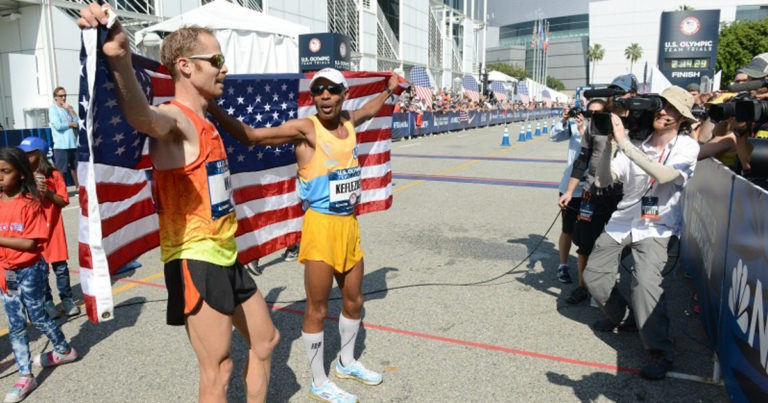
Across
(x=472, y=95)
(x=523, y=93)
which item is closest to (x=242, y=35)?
(x=472, y=95)

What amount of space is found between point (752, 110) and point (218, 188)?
10.1 feet

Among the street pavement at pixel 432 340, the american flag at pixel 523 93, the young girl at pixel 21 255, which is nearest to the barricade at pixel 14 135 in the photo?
the street pavement at pixel 432 340

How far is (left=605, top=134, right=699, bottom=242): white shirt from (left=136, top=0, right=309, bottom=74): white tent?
10.3 m

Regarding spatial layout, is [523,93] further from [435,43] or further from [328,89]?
[328,89]

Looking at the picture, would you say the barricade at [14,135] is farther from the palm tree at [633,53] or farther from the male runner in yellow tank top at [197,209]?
the palm tree at [633,53]

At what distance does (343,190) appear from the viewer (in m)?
3.30

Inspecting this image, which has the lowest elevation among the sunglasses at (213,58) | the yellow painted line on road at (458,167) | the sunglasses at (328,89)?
the yellow painted line on road at (458,167)

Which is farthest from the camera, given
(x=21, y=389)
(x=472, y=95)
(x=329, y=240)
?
(x=472, y=95)

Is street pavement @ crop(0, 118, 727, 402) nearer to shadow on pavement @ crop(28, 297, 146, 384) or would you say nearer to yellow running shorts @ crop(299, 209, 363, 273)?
shadow on pavement @ crop(28, 297, 146, 384)

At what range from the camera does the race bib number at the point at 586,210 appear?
15.5ft

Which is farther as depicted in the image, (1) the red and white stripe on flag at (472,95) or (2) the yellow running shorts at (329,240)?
(1) the red and white stripe on flag at (472,95)

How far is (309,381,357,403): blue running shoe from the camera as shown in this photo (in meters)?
3.24

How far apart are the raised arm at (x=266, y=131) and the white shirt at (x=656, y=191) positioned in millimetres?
2372

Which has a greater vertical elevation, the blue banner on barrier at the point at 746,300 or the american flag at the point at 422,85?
the american flag at the point at 422,85
